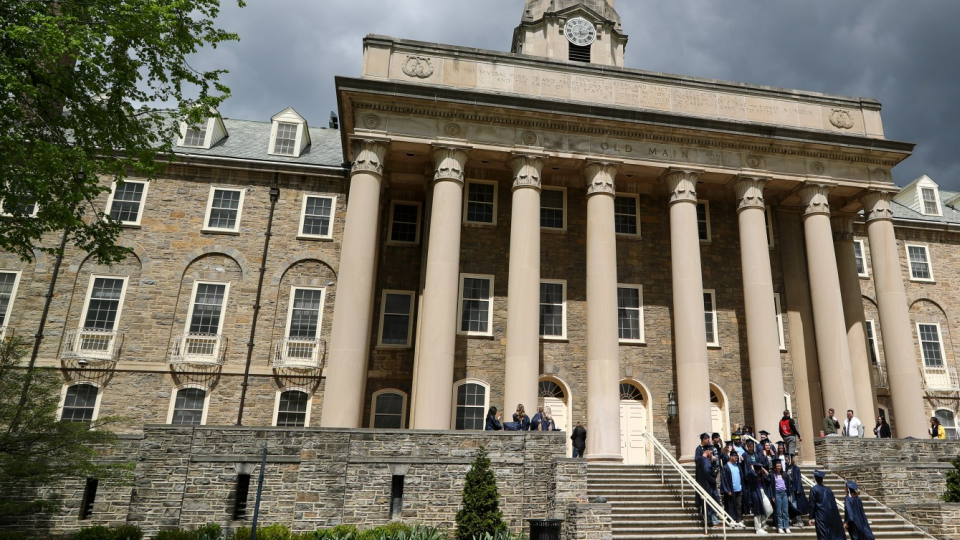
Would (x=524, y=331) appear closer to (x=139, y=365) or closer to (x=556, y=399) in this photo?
(x=556, y=399)

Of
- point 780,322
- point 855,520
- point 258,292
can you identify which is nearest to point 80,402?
point 258,292

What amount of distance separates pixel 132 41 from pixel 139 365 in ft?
47.0

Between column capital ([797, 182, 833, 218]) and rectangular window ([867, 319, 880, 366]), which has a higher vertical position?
column capital ([797, 182, 833, 218])

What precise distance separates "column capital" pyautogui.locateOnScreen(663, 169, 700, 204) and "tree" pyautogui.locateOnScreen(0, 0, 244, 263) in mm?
16254

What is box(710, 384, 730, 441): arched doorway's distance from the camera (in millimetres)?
26250

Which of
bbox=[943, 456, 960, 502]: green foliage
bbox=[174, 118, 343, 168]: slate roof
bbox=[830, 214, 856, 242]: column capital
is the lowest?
bbox=[943, 456, 960, 502]: green foliage

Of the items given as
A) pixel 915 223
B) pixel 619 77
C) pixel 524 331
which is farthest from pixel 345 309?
pixel 915 223

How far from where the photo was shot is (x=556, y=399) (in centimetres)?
2548

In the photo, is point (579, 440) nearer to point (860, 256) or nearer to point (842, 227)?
point (842, 227)

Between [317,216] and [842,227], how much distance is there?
2218 cm

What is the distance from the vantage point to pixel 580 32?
3148cm

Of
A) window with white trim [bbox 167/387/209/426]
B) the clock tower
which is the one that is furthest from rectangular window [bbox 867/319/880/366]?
window with white trim [bbox 167/387/209/426]

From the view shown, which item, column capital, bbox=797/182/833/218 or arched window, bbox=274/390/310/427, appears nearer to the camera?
arched window, bbox=274/390/310/427

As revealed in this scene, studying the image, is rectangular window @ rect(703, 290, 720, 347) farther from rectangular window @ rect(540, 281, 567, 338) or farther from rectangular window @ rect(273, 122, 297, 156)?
rectangular window @ rect(273, 122, 297, 156)
